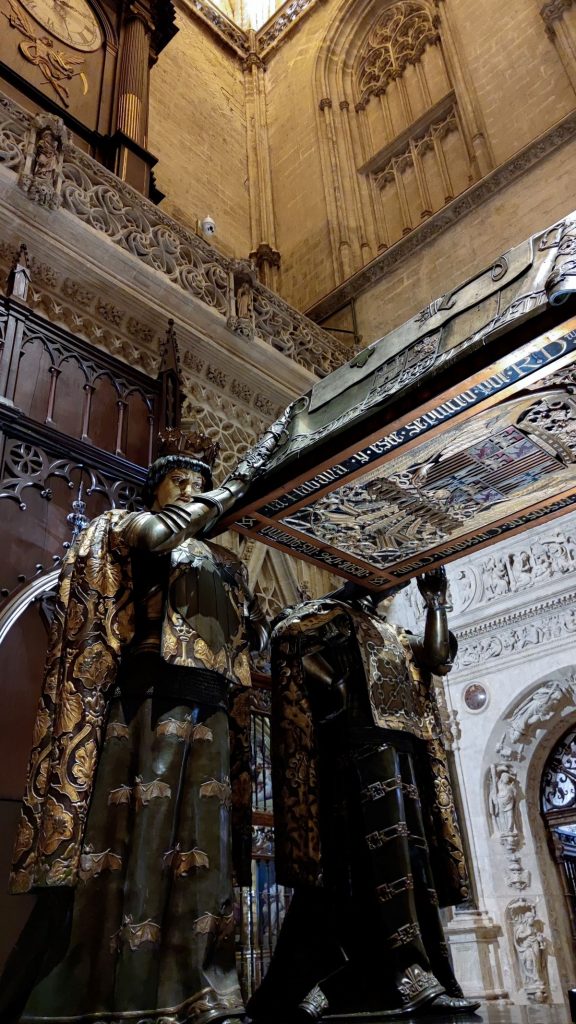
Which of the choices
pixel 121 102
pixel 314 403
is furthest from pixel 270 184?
pixel 314 403

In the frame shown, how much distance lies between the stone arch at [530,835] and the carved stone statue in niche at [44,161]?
500 cm

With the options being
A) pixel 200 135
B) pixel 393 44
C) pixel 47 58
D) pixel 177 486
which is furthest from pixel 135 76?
pixel 177 486

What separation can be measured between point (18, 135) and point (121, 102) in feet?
10.4

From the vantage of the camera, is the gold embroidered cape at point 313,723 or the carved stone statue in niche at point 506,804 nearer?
the gold embroidered cape at point 313,723

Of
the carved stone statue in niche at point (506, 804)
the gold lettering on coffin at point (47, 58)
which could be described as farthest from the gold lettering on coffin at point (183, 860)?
the gold lettering on coffin at point (47, 58)

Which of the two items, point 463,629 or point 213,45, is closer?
point 463,629

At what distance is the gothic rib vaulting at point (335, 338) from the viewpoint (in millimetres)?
2539

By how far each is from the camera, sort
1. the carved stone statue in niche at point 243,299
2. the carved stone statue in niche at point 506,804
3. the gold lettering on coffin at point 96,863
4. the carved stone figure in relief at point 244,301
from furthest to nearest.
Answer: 1. the carved stone figure in relief at point 244,301
2. the carved stone statue in niche at point 243,299
3. the carved stone statue in niche at point 506,804
4. the gold lettering on coffin at point 96,863

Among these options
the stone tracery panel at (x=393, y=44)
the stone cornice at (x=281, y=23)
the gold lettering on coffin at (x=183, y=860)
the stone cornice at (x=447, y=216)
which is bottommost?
the gold lettering on coffin at (x=183, y=860)

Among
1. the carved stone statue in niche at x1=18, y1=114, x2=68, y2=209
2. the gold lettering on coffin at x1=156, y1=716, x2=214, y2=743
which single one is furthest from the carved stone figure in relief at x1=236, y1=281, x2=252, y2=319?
the gold lettering on coffin at x1=156, y1=716, x2=214, y2=743

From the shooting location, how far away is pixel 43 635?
164 inches

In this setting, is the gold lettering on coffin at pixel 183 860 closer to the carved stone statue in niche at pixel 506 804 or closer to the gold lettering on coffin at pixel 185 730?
the gold lettering on coffin at pixel 185 730

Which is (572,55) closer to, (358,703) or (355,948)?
(358,703)

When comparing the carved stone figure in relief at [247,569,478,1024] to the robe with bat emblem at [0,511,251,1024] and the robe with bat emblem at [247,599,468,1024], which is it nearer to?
the robe with bat emblem at [247,599,468,1024]
